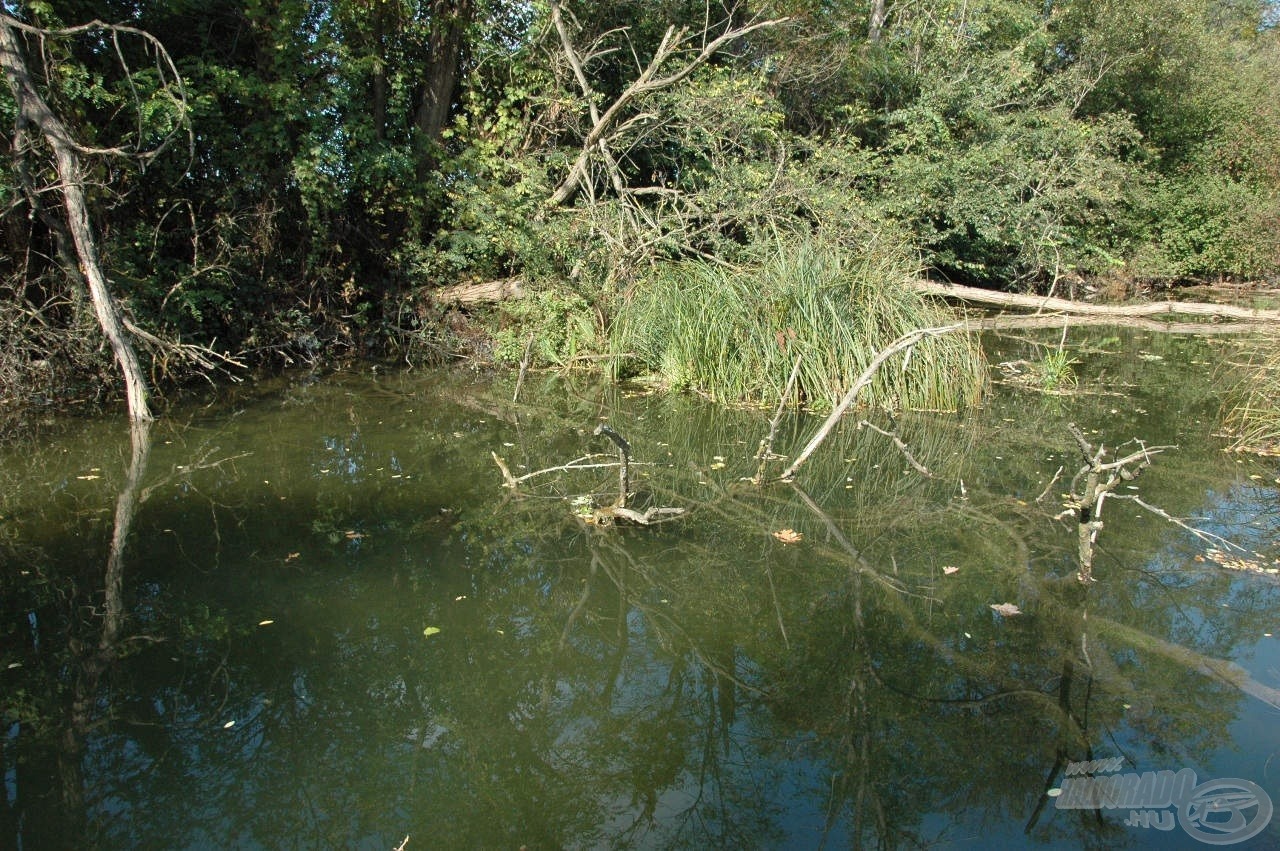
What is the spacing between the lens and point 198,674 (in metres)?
3.57

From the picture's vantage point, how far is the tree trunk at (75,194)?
263 inches

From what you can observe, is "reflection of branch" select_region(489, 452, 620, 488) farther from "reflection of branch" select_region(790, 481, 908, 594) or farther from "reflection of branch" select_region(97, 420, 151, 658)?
"reflection of branch" select_region(97, 420, 151, 658)

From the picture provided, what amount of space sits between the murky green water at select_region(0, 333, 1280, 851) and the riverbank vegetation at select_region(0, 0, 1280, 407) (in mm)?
2372

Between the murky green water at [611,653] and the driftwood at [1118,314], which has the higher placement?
the driftwood at [1118,314]

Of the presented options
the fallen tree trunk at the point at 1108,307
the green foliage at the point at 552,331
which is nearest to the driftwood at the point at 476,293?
the green foliage at the point at 552,331

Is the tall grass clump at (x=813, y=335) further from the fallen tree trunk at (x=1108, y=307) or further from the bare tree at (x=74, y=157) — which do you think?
the fallen tree trunk at (x=1108, y=307)

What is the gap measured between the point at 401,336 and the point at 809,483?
6274 millimetres

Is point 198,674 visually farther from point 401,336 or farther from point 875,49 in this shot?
point 875,49

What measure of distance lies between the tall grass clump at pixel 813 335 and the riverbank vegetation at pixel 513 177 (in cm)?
4

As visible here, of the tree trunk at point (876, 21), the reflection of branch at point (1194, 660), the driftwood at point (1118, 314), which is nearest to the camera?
the reflection of branch at point (1194, 660)

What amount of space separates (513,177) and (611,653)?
8.52 meters

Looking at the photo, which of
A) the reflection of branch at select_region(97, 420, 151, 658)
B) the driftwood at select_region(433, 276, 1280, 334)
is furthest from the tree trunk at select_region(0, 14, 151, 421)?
the driftwood at select_region(433, 276, 1280, 334)

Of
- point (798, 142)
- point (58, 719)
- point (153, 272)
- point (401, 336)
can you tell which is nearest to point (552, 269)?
point (401, 336)

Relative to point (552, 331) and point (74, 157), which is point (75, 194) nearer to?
point (74, 157)
